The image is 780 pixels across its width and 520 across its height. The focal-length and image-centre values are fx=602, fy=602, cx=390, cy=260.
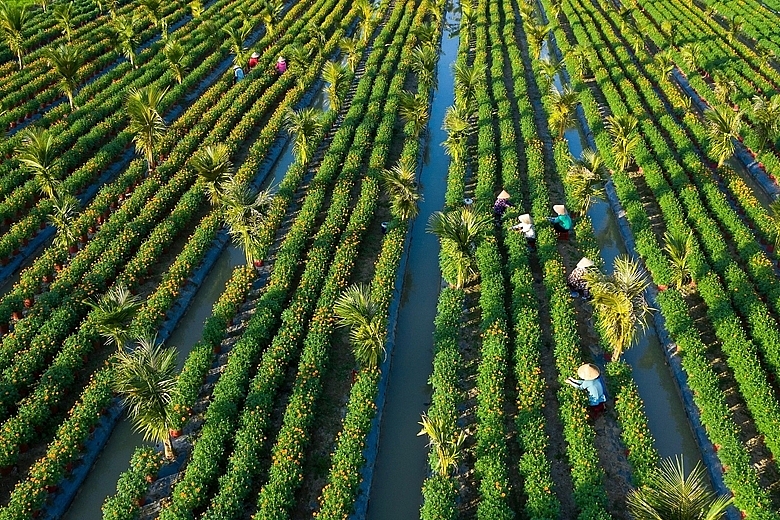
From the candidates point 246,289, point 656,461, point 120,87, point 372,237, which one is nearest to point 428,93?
point 372,237

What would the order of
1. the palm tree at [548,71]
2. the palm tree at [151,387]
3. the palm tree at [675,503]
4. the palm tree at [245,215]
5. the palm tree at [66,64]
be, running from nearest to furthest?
the palm tree at [675,503] → the palm tree at [151,387] → the palm tree at [245,215] → the palm tree at [66,64] → the palm tree at [548,71]

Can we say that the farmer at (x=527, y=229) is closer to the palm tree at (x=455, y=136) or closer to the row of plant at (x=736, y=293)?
the row of plant at (x=736, y=293)

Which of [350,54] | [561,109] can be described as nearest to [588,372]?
[561,109]

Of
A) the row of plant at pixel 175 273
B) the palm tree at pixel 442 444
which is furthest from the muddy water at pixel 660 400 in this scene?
the row of plant at pixel 175 273

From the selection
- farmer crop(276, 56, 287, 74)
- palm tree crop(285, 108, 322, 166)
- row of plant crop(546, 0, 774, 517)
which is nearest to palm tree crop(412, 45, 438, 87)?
farmer crop(276, 56, 287, 74)

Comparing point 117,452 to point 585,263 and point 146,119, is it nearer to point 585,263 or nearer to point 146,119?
point 146,119
